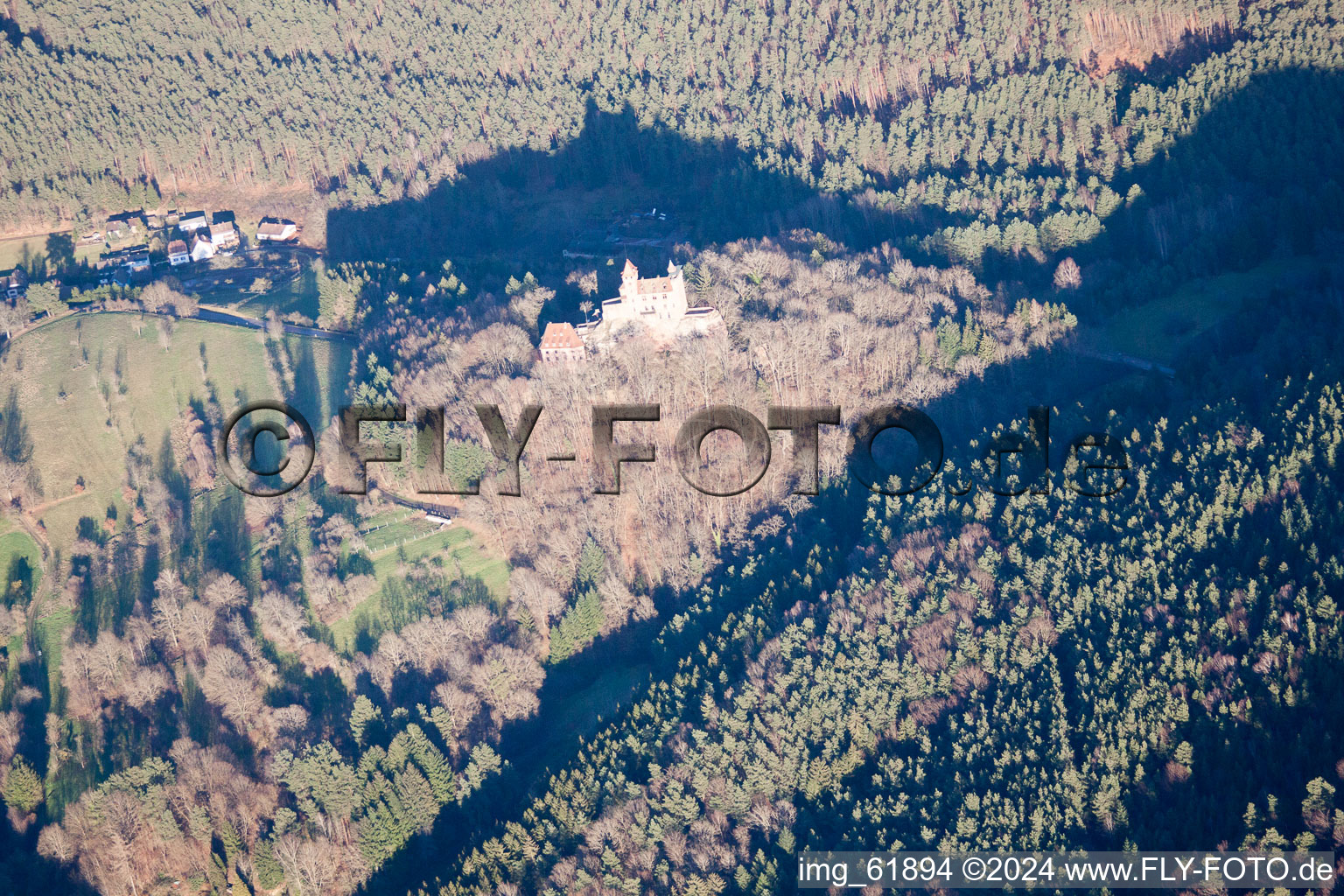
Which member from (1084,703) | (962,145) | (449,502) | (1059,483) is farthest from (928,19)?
(1084,703)

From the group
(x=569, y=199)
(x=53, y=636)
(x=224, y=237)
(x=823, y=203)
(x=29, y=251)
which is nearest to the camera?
(x=53, y=636)

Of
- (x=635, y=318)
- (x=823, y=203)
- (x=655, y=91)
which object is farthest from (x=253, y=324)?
(x=823, y=203)

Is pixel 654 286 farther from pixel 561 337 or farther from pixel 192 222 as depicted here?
pixel 192 222

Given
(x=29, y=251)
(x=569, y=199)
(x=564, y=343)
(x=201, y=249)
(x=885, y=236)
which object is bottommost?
(x=564, y=343)

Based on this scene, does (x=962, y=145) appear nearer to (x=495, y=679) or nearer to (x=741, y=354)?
(x=741, y=354)

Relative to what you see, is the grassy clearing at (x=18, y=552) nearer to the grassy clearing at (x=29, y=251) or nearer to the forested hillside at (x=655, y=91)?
the grassy clearing at (x=29, y=251)

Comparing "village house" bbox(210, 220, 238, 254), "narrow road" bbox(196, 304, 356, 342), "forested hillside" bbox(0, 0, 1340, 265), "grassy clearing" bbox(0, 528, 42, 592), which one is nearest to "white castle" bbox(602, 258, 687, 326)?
"narrow road" bbox(196, 304, 356, 342)

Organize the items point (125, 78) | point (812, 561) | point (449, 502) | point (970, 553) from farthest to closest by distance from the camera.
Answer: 1. point (125, 78)
2. point (449, 502)
3. point (812, 561)
4. point (970, 553)
